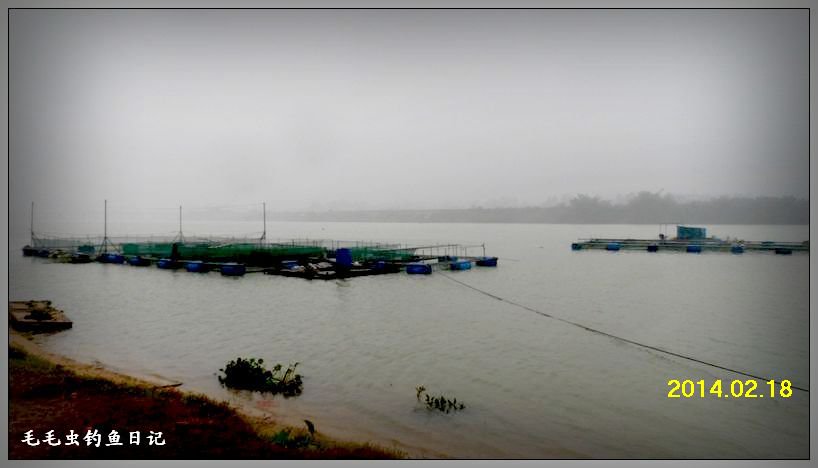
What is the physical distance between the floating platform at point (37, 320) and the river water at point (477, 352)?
0.64m

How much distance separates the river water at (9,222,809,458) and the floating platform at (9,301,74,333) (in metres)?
0.64

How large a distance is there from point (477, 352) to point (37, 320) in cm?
1476

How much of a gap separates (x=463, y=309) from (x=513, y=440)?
50.6ft

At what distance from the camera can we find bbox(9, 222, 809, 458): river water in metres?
9.38

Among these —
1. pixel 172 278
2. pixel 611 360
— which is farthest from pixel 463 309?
pixel 172 278

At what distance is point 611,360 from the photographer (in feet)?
49.3

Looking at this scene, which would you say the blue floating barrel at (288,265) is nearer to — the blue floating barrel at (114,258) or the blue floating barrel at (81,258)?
the blue floating barrel at (114,258)

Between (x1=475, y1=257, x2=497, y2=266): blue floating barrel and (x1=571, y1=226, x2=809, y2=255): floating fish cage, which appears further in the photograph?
(x1=571, y1=226, x2=809, y2=255): floating fish cage

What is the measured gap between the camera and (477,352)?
15.7m

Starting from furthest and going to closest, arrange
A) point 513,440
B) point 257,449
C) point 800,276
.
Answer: point 800,276 < point 513,440 < point 257,449

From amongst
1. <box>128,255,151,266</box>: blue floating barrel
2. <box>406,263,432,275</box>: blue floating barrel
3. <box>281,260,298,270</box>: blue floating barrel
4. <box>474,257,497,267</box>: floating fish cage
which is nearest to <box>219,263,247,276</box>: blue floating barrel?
<box>281,260,298,270</box>: blue floating barrel

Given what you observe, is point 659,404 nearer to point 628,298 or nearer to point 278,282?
point 628,298

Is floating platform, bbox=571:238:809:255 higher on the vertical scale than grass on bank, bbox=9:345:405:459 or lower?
higher

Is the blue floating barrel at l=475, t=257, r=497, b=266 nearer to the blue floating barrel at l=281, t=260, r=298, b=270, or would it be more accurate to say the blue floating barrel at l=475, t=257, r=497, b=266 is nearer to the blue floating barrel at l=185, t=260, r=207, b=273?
the blue floating barrel at l=281, t=260, r=298, b=270
